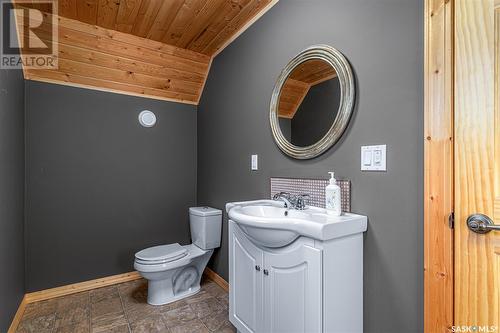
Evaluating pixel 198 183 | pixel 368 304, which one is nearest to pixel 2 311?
pixel 198 183

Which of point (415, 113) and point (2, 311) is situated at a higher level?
point (415, 113)

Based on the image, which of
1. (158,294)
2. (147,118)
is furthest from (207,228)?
(147,118)

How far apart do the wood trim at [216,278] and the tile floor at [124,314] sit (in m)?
0.05

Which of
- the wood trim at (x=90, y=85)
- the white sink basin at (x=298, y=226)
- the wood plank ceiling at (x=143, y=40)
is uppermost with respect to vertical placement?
the wood plank ceiling at (x=143, y=40)

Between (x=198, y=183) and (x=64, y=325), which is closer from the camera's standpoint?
(x=64, y=325)

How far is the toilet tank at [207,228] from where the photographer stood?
235 centimetres

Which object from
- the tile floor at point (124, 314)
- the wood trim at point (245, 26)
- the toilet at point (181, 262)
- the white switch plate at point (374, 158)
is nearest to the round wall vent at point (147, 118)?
the wood trim at point (245, 26)

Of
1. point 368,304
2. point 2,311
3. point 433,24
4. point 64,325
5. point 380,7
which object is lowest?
point 64,325

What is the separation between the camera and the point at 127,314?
76.6 inches

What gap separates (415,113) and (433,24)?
350 mm

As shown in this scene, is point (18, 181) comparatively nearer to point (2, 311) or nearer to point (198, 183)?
point (2, 311)

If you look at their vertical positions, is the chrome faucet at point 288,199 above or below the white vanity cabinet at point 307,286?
above

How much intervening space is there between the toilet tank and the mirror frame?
1.09 metres

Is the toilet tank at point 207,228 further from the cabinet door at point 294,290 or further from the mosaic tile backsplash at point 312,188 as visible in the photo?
the cabinet door at point 294,290
